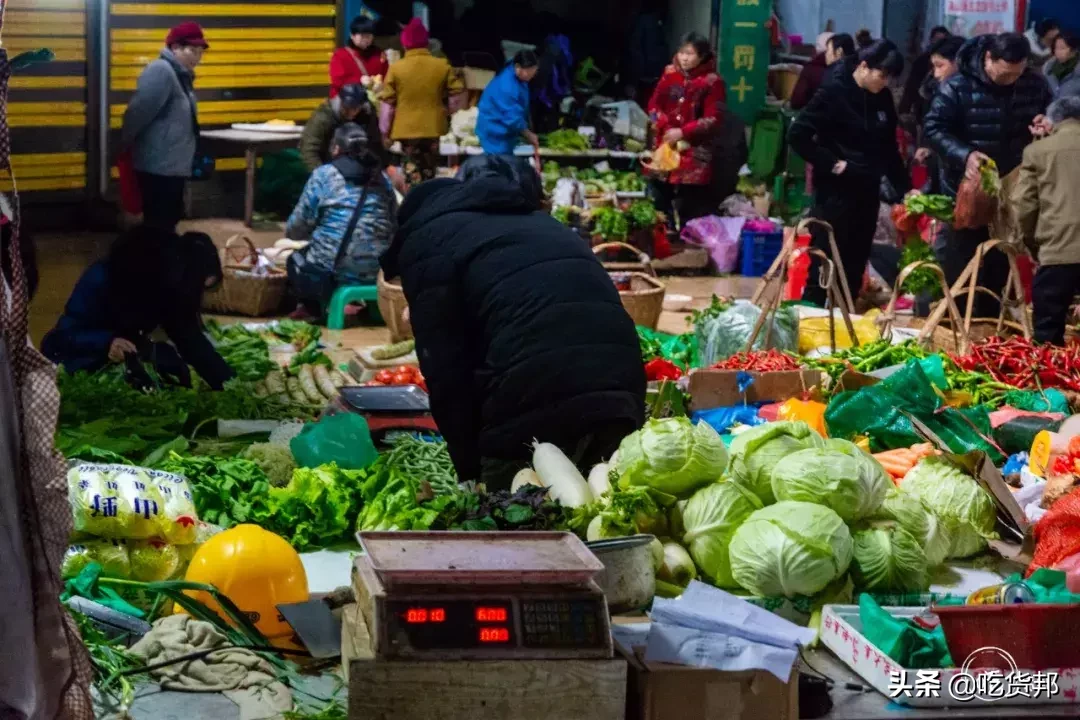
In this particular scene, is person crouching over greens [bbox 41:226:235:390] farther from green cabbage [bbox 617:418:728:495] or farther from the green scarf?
the green scarf

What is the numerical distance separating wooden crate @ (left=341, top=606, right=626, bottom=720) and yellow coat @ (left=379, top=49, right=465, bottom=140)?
34.1 ft

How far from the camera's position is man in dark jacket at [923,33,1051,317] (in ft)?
30.6

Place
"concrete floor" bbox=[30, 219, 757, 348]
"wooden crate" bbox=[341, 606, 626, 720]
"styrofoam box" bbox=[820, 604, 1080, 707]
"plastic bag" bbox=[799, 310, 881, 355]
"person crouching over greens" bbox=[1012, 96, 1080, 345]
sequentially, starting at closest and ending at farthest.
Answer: "wooden crate" bbox=[341, 606, 626, 720] → "styrofoam box" bbox=[820, 604, 1080, 707] → "plastic bag" bbox=[799, 310, 881, 355] → "person crouching over greens" bbox=[1012, 96, 1080, 345] → "concrete floor" bbox=[30, 219, 757, 348]

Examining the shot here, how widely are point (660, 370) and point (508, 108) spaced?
226 inches

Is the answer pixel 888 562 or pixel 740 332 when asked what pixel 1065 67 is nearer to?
pixel 740 332

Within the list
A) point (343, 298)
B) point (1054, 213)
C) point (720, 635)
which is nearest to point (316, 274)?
point (343, 298)

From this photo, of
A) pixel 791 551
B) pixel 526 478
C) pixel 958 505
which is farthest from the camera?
pixel 526 478

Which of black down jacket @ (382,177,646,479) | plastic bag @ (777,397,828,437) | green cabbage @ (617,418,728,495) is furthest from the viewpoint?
plastic bag @ (777,397,828,437)

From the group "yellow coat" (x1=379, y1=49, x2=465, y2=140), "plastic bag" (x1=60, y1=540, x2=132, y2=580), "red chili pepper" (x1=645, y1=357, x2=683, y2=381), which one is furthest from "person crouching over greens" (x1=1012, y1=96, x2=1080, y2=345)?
"plastic bag" (x1=60, y1=540, x2=132, y2=580)

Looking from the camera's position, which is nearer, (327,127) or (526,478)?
(526,478)

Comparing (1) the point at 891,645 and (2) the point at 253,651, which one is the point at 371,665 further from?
(1) the point at 891,645

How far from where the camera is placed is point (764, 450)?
12.6ft

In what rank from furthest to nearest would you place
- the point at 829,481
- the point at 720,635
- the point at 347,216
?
the point at 347,216
the point at 829,481
the point at 720,635

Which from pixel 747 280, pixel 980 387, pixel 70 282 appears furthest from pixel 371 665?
pixel 747 280
